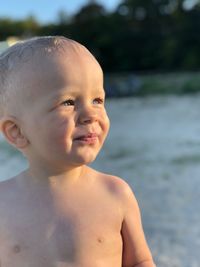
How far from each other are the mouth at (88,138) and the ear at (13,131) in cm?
11

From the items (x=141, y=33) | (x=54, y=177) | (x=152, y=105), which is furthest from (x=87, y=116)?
(x=141, y=33)

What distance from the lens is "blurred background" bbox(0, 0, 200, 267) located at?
10.1 ft

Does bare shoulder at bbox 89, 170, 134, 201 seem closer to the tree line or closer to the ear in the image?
the ear

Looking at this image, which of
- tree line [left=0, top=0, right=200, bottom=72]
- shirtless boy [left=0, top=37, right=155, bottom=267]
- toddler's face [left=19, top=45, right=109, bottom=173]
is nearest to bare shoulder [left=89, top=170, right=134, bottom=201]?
shirtless boy [left=0, top=37, right=155, bottom=267]

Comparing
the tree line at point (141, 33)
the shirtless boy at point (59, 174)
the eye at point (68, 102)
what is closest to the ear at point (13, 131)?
the shirtless boy at point (59, 174)

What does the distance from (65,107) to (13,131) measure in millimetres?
123

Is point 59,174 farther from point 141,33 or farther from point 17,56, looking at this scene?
point 141,33

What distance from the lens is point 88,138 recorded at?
1.04 m

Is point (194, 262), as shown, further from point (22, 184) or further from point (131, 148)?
point (131, 148)

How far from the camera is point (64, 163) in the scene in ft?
3.51

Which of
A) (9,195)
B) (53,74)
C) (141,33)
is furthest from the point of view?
(141,33)

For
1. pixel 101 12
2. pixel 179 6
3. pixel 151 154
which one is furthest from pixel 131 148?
pixel 101 12

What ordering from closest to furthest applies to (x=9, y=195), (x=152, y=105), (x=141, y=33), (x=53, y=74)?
(x=53, y=74) → (x=9, y=195) → (x=152, y=105) → (x=141, y=33)

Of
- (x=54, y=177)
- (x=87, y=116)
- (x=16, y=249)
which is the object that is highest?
(x=87, y=116)
